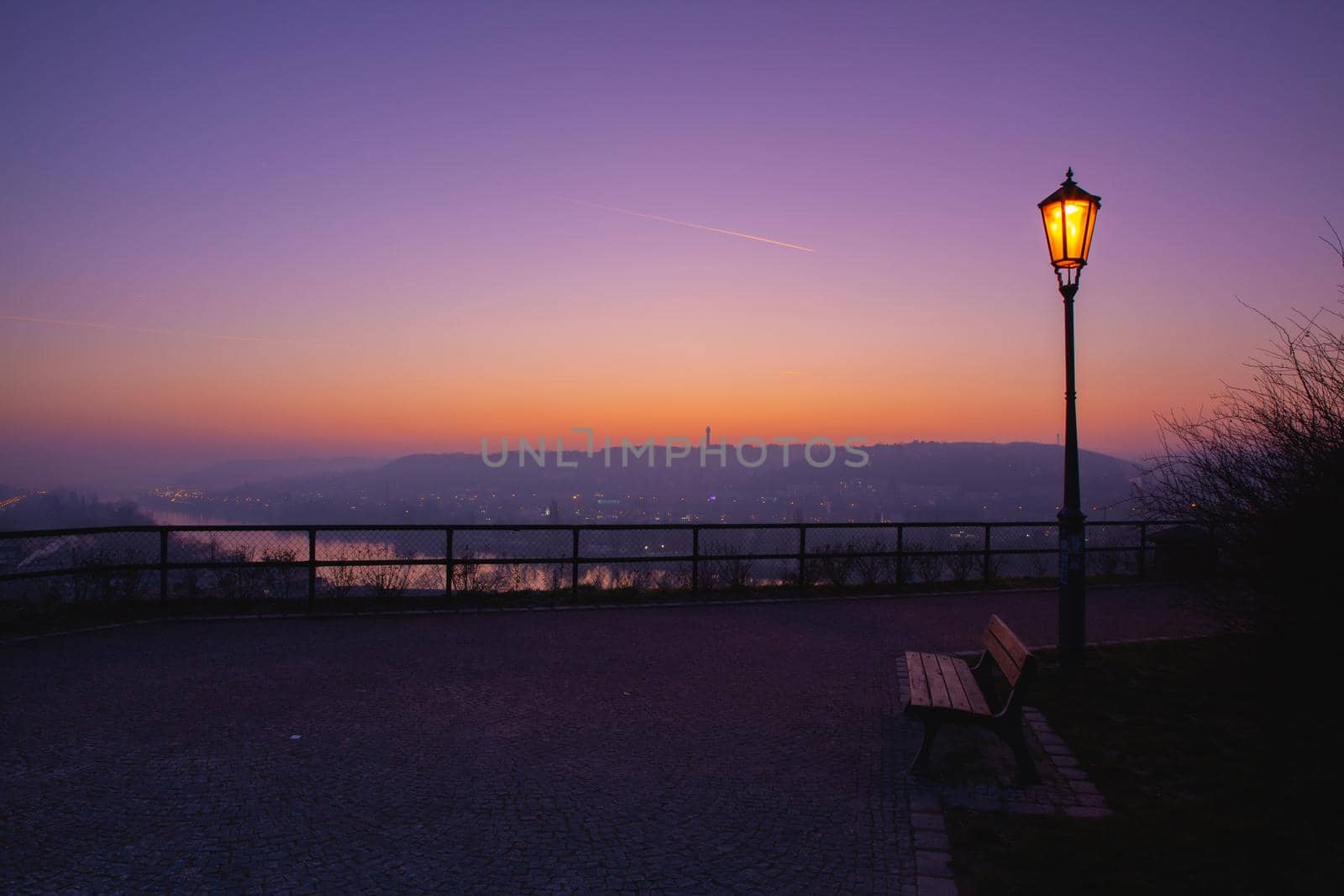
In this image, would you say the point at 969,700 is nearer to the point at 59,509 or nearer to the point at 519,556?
the point at 519,556

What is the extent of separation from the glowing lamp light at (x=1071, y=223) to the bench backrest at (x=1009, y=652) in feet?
13.5

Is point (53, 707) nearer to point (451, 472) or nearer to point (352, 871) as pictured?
point (352, 871)

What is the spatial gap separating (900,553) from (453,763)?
10.6 m

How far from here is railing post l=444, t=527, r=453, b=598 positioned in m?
12.3

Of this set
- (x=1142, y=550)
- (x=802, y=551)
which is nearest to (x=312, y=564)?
(x=802, y=551)

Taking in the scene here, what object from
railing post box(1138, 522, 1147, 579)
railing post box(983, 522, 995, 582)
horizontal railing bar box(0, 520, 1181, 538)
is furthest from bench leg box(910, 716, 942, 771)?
railing post box(1138, 522, 1147, 579)

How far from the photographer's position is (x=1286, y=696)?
20.7ft

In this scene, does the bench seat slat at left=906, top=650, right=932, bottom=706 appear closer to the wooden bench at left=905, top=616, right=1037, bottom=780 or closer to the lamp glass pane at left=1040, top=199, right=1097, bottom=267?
the wooden bench at left=905, top=616, right=1037, bottom=780

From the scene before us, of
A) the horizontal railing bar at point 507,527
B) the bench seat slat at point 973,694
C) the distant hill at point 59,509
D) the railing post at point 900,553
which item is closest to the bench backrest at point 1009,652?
→ the bench seat slat at point 973,694

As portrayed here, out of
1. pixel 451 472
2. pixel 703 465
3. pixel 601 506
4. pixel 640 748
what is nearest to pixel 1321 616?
pixel 640 748

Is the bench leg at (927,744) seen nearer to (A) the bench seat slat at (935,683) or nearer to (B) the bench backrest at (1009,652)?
(A) the bench seat slat at (935,683)

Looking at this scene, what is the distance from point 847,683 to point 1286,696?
11.6ft

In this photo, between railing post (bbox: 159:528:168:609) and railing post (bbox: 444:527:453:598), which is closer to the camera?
railing post (bbox: 159:528:168:609)

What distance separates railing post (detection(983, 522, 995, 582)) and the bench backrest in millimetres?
8393
